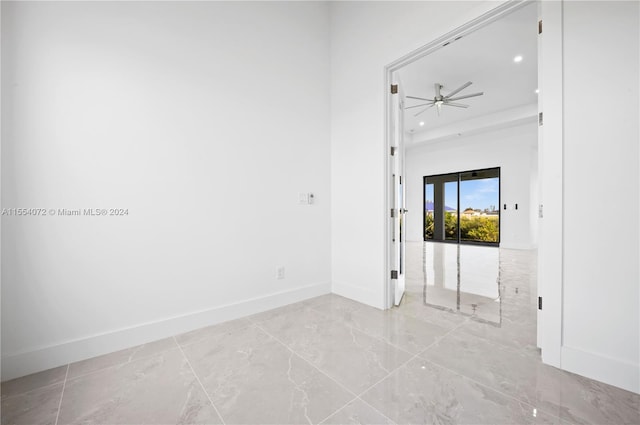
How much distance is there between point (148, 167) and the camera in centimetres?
201

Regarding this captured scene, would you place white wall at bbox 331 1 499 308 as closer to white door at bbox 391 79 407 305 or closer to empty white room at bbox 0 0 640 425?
empty white room at bbox 0 0 640 425

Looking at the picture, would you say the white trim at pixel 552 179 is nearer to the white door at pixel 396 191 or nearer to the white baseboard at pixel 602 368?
the white baseboard at pixel 602 368

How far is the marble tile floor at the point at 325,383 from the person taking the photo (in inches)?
49.1

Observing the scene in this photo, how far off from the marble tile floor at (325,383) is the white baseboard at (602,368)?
0.05 meters

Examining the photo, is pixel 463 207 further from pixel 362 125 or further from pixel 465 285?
pixel 362 125

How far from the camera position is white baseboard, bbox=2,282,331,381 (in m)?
1.60

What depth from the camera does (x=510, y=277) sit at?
12.6 feet

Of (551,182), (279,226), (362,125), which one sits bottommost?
(279,226)

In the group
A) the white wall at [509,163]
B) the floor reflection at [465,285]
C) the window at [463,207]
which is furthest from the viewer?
the window at [463,207]

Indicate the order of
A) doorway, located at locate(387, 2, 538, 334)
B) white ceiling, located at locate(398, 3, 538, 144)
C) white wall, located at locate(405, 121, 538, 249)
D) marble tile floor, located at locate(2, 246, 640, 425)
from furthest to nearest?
white wall, located at locate(405, 121, 538, 249) < white ceiling, located at locate(398, 3, 538, 144) < doorway, located at locate(387, 2, 538, 334) < marble tile floor, located at locate(2, 246, 640, 425)

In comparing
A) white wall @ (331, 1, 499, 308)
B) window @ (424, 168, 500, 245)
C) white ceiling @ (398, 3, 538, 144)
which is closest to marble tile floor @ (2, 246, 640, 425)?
white wall @ (331, 1, 499, 308)

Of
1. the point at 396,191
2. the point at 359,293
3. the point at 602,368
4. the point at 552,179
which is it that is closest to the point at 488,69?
the point at 396,191

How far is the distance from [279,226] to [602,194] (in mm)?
2350

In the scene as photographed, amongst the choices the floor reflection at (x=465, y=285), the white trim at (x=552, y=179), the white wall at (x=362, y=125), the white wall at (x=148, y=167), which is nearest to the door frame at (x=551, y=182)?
the white trim at (x=552, y=179)
